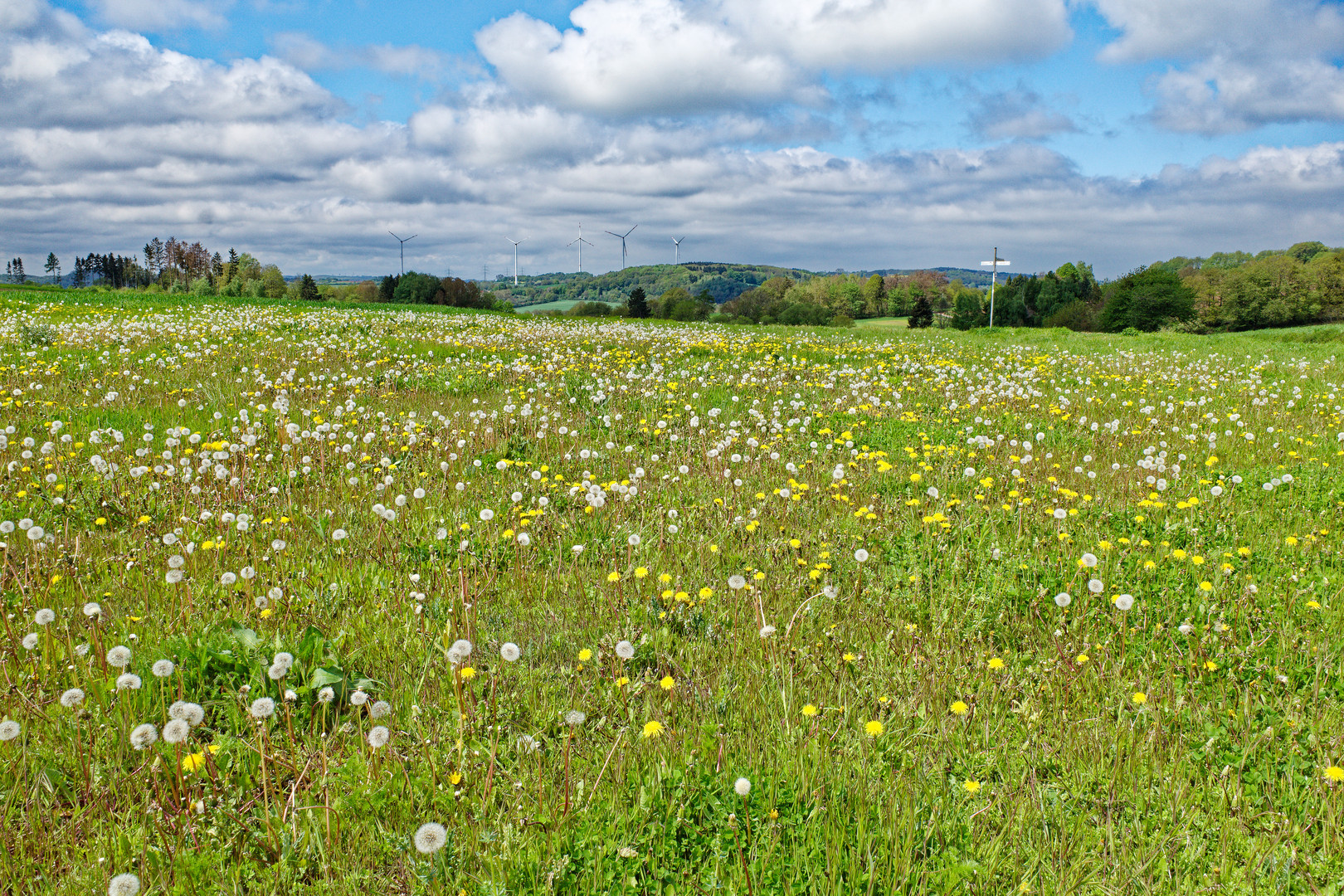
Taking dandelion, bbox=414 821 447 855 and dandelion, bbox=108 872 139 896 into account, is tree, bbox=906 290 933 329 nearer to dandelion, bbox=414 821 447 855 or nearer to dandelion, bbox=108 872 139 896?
dandelion, bbox=414 821 447 855

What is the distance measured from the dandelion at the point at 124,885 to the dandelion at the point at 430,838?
2.48ft

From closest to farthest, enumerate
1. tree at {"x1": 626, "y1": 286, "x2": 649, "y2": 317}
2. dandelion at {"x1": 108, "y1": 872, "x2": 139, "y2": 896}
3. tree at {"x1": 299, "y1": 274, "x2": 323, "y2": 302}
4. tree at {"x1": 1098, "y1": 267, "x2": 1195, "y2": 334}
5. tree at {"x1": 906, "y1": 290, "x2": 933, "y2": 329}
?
1. dandelion at {"x1": 108, "y1": 872, "x2": 139, "y2": 896}
2. tree at {"x1": 1098, "y1": 267, "x2": 1195, "y2": 334}
3. tree at {"x1": 626, "y1": 286, "x2": 649, "y2": 317}
4. tree at {"x1": 906, "y1": 290, "x2": 933, "y2": 329}
5. tree at {"x1": 299, "y1": 274, "x2": 323, "y2": 302}

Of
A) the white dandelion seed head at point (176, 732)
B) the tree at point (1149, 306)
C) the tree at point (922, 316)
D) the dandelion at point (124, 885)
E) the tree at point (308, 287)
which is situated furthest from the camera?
the tree at point (308, 287)

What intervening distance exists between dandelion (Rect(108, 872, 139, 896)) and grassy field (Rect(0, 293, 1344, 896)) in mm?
15

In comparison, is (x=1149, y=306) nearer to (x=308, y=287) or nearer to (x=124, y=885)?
(x=124, y=885)

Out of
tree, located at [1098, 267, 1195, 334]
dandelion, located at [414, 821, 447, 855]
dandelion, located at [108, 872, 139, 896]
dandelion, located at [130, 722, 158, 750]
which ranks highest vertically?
tree, located at [1098, 267, 1195, 334]

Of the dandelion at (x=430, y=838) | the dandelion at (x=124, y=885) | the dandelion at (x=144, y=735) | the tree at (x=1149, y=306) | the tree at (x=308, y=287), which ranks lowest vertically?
the dandelion at (x=124, y=885)

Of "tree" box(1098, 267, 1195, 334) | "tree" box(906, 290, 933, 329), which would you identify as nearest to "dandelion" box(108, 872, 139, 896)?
"tree" box(1098, 267, 1195, 334)

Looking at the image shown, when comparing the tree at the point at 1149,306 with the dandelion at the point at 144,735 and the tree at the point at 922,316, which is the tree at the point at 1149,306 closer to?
the tree at the point at 922,316

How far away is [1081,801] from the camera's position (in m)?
2.59

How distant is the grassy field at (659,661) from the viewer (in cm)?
229

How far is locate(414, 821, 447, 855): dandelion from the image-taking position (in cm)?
199

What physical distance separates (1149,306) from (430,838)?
84.1m

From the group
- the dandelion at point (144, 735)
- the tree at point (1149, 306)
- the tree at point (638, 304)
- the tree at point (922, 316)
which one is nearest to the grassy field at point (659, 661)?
the dandelion at point (144, 735)
